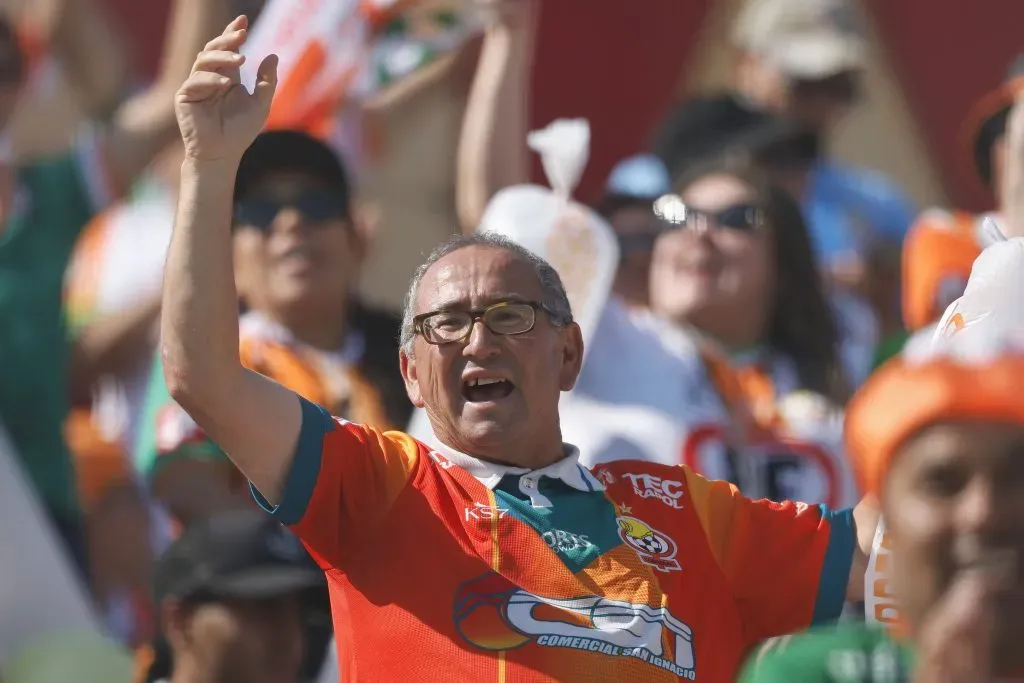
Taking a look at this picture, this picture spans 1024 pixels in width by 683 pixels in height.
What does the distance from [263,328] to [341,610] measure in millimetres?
1650

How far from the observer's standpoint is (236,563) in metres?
3.77

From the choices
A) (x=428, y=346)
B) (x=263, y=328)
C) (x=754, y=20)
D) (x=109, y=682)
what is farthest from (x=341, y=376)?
(x=754, y=20)

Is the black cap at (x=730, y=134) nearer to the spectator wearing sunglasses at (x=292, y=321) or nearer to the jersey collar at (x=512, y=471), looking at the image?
the spectator wearing sunglasses at (x=292, y=321)

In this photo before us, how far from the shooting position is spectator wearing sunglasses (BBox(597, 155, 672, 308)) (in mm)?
5098

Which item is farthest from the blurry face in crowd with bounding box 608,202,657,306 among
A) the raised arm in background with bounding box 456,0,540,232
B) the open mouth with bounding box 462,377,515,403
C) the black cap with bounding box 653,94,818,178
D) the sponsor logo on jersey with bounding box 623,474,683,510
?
the open mouth with bounding box 462,377,515,403

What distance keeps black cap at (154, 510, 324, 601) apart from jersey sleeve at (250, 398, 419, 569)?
71 centimetres

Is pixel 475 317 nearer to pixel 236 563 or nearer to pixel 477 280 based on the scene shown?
pixel 477 280

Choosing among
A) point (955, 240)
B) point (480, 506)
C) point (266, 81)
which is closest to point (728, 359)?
point (955, 240)

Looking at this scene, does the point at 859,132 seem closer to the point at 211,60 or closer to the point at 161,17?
the point at 161,17

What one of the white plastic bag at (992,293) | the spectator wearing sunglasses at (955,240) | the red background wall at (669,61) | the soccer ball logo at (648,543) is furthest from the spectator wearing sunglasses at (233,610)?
the red background wall at (669,61)

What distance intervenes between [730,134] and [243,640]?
7.52 ft

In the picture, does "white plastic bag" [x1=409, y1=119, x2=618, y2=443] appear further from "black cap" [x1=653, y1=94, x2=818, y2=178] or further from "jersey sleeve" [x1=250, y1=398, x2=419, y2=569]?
"jersey sleeve" [x1=250, y1=398, x2=419, y2=569]

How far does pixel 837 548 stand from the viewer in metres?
3.17

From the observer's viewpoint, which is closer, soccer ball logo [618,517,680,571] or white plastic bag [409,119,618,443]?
soccer ball logo [618,517,680,571]
